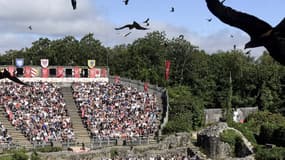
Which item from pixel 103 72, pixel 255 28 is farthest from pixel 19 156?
pixel 255 28

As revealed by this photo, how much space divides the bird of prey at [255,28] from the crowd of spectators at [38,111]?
33169 millimetres

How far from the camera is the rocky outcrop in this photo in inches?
1469

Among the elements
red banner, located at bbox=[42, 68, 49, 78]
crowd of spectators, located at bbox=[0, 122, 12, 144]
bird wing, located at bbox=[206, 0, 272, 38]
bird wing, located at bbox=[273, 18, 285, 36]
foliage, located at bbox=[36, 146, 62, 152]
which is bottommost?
foliage, located at bbox=[36, 146, 62, 152]

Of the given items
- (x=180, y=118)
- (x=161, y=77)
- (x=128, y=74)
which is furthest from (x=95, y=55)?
(x=180, y=118)

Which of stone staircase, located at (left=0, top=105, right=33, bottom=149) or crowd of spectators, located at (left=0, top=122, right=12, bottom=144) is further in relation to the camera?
stone staircase, located at (left=0, top=105, right=33, bottom=149)

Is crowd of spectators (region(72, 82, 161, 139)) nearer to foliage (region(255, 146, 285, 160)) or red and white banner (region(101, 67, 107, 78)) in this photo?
red and white banner (region(101, 67, 107, 78))

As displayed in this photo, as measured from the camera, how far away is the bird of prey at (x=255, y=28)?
335 cm

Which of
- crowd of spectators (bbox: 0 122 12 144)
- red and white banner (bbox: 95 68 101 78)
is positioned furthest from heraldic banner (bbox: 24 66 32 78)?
crowd of spectators (bbox: 0 122 12 144)

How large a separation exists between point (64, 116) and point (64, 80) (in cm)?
888

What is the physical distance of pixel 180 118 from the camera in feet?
144

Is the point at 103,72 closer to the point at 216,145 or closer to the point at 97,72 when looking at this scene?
the point at 97,72

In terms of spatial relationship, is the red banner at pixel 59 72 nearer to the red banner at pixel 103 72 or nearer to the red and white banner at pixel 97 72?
the red and white banner at pixel 97 72

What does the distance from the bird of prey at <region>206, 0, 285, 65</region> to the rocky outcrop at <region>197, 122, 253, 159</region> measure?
3409 centimetres

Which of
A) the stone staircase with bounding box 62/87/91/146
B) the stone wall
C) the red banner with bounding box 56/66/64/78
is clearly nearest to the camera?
the stone staircase with bounding box 62/87/91/146
